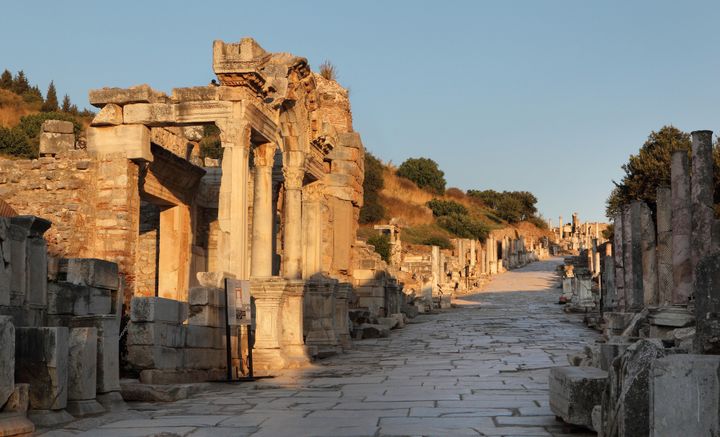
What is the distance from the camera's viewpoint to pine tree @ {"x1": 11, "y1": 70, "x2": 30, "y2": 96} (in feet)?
184

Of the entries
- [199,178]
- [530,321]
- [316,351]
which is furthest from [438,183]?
[316,351]

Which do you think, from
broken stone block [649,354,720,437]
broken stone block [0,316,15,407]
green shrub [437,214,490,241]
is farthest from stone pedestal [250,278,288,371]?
green shrub [437,214,490,241]

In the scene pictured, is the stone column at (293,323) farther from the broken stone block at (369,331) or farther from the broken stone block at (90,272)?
the broken stone block at (369,331)

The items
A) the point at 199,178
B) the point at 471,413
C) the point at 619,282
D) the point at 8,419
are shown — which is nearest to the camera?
the point at 8,419

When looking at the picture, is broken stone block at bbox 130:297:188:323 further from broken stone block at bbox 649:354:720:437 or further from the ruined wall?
broken stone block at bbox 649:354:720:437

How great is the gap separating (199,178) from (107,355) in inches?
489

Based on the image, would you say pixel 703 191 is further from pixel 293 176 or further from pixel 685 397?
pixel 685 397

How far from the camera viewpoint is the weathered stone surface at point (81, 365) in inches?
286

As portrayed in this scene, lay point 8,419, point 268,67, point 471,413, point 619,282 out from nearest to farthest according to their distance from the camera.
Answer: point 8,419 < point 471,413 < point 268,67 < point 619,282

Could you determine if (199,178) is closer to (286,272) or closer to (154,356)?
(286,272)

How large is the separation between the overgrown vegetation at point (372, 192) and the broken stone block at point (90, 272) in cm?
4715

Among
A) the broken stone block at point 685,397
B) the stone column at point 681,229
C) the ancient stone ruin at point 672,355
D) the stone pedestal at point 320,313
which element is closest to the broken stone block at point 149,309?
the ancient stone ruin at point 672,355

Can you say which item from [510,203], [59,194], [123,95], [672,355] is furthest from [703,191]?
[510,203]

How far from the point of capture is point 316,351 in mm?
14781
